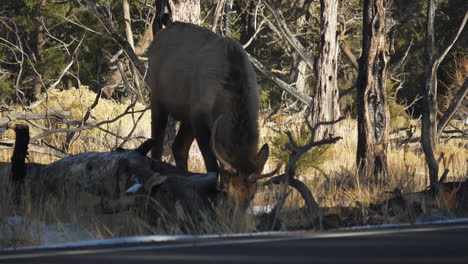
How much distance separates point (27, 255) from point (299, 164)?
7822 mm

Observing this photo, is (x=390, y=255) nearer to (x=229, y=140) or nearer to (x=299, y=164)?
(x=229, y=140)

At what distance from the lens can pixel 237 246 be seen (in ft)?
14.3

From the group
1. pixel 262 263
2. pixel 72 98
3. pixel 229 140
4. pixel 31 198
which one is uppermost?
pixel 72 98

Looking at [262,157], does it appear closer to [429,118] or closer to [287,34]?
[429,118]

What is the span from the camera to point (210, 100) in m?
8.55

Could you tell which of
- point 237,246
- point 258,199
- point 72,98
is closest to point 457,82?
point 72,98

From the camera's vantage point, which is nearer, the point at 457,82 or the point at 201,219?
the point at 201,219

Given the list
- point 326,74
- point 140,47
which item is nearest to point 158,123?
point 326,74

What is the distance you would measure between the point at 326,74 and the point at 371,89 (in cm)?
584

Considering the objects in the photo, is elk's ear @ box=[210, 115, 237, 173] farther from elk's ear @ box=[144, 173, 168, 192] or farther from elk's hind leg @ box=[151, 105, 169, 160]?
elk's hind leg @ box=[151, 105, 169, 160]

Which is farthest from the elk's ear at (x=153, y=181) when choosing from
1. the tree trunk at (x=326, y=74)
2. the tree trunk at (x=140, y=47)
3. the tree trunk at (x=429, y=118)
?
the tree trunk at (x=140, y=47)

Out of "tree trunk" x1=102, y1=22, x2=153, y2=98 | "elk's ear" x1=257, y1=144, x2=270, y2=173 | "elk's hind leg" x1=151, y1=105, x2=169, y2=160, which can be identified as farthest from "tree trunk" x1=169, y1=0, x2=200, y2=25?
"tree trunk" x1=102, y1=22, x2=153, y2=98

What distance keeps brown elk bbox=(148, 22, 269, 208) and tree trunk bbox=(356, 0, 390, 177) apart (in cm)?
267

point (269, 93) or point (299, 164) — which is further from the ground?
point (269, 93)
